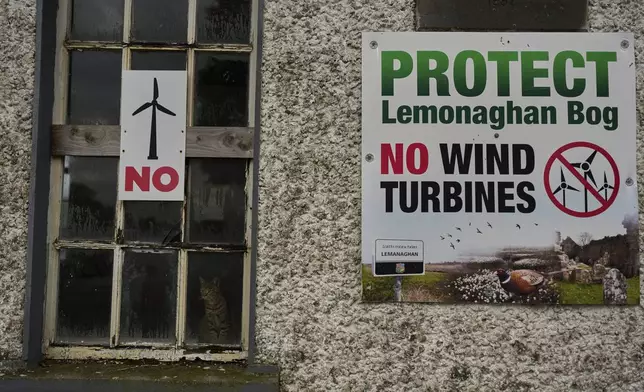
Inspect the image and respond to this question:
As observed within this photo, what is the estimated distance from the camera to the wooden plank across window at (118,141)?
2.51m

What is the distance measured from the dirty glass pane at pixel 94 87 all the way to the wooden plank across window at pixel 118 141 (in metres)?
0.07

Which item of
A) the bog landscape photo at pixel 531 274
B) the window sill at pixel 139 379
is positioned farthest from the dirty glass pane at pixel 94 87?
the bog landscape photo at pixel 531 274

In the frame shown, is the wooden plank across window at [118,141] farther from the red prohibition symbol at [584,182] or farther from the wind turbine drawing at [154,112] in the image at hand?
the red prohibition symbol at [584,182]

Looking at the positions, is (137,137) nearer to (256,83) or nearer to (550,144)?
(256,83)

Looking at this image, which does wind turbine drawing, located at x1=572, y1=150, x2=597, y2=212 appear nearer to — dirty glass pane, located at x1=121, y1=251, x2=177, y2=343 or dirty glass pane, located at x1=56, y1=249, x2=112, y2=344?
dirty glass pane, located at x1=121, y1=251, x2=177, y2=343

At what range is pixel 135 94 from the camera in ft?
8.34

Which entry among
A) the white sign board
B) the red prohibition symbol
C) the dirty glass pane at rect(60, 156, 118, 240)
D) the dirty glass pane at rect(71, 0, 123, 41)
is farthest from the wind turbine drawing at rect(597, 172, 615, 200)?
the dirty glass pane at rect(71, 0, 123, 41)

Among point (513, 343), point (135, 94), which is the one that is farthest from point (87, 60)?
point (513, 343)

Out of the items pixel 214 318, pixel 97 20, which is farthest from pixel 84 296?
pixel 97 20

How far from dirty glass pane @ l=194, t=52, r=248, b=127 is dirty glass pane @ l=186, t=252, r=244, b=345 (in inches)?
25.2

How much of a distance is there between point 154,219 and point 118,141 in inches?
15.7

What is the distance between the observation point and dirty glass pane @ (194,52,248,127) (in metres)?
2.58

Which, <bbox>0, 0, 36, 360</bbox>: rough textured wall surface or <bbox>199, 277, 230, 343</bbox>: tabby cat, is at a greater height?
<bbox>0, 0, 36, 360</bbox>: rough textured wall surface

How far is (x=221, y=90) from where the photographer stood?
2.59 meters
